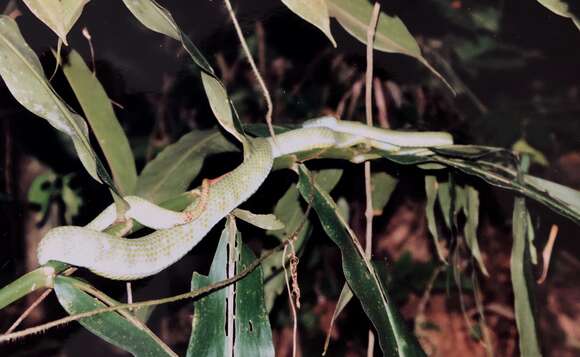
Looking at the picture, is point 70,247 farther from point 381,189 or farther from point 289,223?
point 381,189

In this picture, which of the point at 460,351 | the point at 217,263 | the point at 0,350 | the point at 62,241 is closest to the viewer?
the point at 62,241

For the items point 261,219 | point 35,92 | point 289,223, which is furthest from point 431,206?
point 35,92

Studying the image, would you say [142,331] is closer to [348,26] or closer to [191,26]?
[348,26]

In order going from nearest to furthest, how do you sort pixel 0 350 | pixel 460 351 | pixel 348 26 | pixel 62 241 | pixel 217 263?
1. pixel 62 241
2. pixel 217 263
3. pixel 348 26
4. pixel 0 350
5. pixel 460 351

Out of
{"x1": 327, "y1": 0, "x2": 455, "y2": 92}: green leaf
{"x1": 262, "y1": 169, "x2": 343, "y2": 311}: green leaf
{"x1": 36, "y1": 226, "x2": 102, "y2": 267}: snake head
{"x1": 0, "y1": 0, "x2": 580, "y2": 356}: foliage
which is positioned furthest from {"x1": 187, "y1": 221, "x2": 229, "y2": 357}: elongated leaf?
{"x1": 327, "y1": 0, "x2": 455, "y2": 92}: green leaf

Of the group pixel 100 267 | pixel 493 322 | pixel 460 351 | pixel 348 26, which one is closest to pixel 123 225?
pixel 100 267

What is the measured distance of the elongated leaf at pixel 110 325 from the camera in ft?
1.51

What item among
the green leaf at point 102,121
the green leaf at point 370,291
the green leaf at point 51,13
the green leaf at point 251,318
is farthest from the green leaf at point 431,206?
the green leaf at point 51,13

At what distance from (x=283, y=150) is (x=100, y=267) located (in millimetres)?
306

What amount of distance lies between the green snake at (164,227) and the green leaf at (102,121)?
20cm

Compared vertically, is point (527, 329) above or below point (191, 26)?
below

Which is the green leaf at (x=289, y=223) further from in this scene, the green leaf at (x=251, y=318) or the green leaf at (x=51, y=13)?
the green leaf at (x=51, y=13)

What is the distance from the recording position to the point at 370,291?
593 millimetres

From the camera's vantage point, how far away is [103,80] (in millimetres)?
1092
